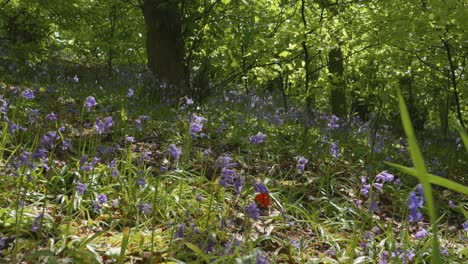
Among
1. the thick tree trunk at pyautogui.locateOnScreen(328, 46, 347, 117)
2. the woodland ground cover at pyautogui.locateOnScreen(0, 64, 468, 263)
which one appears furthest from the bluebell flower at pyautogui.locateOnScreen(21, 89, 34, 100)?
the thick tree trunk at pyautogui.locateOnScreen(328, 46, 347, 117)

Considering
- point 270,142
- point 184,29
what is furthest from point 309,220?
point 184,29

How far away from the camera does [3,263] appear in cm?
185

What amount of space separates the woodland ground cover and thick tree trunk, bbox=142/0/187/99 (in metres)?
0.88

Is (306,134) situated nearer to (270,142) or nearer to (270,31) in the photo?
(270,142)

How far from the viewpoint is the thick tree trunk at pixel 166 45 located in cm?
671

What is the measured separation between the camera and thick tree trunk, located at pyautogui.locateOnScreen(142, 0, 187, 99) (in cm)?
671

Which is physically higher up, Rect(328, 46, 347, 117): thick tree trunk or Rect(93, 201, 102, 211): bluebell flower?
Rect(328, 46, 347, 117): thick tree trunk

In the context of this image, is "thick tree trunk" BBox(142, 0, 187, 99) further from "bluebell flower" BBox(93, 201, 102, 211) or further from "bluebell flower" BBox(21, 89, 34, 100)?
"bluebell flower" BBox(93, 201, 102, 211)

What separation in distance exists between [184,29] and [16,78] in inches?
97.7

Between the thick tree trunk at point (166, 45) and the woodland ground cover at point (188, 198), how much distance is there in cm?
88

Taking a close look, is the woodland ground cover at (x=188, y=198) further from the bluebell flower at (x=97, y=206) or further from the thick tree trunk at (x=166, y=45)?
the thick tree trunk at (x=166, y=45)

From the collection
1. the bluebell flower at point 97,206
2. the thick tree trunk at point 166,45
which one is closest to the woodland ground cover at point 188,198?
the bluebell flower at point 97,206

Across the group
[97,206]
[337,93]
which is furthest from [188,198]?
[337,93]

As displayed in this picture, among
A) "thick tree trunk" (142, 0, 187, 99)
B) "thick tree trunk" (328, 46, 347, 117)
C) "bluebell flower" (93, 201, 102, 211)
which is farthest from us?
"thick tree trunk" (328, 46, 347, 117)
